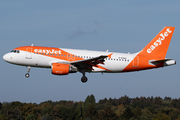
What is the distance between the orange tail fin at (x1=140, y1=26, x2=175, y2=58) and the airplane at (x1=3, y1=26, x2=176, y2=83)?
0.52 metres

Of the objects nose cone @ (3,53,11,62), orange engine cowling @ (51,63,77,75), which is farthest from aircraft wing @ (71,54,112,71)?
nose cone @ (3,53,11,62)

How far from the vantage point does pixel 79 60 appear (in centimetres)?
4769

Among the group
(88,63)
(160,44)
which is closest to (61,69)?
(88,63)

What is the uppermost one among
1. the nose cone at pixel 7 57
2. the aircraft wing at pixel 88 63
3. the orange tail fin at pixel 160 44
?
the orange tail fin at pixel 160 44

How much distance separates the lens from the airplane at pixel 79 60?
4741 cm

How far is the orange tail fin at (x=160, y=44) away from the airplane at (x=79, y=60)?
1.72 feet

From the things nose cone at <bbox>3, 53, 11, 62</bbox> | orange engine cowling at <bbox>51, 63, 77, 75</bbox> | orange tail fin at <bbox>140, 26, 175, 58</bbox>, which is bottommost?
orange engine cowling at <bbox>51, 63, 77, 75</bbox>

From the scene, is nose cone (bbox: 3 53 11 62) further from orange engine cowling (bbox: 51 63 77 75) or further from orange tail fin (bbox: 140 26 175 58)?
orange tail fin (bbox: 140 26 175 58)

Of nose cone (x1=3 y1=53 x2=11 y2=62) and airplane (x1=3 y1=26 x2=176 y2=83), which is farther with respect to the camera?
nose cone (x1=3 y1=53 x2=11 y2=62)

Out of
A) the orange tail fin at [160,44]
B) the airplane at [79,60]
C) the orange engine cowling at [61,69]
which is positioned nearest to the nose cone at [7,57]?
the airplane at [79,60]

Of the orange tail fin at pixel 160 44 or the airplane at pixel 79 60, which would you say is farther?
the orange tail fin at pixel 160 44

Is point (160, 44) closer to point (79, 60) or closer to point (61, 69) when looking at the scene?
point (79, 60)

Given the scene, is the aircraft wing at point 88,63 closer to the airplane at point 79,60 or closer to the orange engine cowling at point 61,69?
the airplane at point 79,60

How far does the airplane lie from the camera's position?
156 ft
